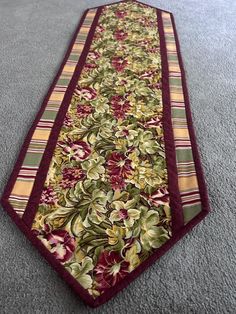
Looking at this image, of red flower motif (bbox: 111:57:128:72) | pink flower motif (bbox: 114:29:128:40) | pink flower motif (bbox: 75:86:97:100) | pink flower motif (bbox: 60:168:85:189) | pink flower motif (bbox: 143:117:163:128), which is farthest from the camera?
pink flower motif (bbox: 114:29:128:40)

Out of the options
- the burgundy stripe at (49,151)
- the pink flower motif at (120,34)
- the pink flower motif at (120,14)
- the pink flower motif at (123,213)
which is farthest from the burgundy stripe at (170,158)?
the pink flower motif at (120,14)

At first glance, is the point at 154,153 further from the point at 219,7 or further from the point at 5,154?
the point at 219,7

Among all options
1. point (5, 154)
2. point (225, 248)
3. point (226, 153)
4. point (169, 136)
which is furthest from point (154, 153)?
point (5, 154)

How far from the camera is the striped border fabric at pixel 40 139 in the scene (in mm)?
964

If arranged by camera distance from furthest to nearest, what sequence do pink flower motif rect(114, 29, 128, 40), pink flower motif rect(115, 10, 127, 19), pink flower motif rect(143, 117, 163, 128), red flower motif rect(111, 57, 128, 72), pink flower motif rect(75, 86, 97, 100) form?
1. pink flower motif rect(115, 10, 127, 19)
2. pink flower motif rect(114, 29, 128, 40)
3. red flower motif rect(111, 57, 128, 72)
4. pink flower motif rect(75, 86, 97, 100)
5. pink flower motif rect(143, 117, 163, 128)

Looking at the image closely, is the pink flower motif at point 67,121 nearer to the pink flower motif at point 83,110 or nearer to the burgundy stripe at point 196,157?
the pink flower motif at point 83,110

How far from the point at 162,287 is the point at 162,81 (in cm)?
90

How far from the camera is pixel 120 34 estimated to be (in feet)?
5.54

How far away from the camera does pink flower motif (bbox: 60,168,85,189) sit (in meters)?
0.99

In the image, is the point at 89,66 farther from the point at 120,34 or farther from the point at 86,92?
the point at 120,34

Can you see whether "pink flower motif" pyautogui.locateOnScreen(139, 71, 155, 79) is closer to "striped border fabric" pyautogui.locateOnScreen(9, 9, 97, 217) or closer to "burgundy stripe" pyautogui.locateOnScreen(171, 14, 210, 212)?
"burgundy stripe" pyautogui.locateOnScreen(171, 14, 210, 212)

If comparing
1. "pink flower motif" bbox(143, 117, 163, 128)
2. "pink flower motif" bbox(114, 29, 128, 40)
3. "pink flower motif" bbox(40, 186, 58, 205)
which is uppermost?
"pink flower motif" bbox(114, 29, 128, 40)

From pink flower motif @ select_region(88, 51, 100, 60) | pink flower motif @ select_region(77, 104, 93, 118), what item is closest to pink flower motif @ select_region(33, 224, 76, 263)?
pink flower motif @ select_region(77, 104, 93, 118)

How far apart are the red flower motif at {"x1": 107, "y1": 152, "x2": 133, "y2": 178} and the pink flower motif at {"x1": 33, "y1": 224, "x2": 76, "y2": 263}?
26cm
